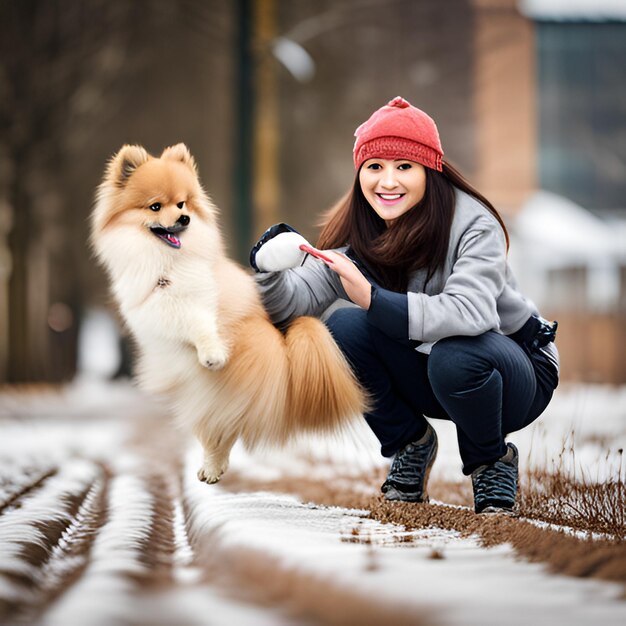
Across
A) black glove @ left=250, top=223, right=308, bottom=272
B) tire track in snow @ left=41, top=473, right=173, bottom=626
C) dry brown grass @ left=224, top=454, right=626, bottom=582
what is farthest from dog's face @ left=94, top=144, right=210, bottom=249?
dry brown grass @ left=224, top=454, right=626, bottom=582

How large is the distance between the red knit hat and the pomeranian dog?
1.86 ft

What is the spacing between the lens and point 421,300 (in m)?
2.79

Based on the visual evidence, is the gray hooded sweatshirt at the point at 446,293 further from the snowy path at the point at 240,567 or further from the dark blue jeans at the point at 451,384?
the snowy path at the point at 240,567

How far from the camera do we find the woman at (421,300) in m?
2.80

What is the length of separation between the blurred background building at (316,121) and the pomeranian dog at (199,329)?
808cm

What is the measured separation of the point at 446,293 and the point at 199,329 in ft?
2.41

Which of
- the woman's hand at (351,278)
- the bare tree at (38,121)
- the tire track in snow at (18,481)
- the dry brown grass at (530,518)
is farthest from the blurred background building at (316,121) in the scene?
the woman's hand at (351,278)

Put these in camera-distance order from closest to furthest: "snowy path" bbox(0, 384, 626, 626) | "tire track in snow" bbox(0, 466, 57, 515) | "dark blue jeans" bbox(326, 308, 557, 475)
→ "snowy path" bbox(0, 384, 626, 626)
"dark blue jeans" bbox(326, 308, 557, 475)
"tire track in snow" bbox(0, 466, 57, 515)

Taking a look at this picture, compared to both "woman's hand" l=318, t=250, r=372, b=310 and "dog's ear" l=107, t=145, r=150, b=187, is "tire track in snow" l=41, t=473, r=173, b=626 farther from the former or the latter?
"dog's ear" l=107, t=145, r=150, b=187

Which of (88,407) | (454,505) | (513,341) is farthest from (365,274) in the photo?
(88,407)

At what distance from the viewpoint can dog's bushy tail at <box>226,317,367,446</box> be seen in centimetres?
262

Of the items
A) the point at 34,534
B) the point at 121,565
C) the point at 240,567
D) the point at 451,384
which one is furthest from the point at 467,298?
the point at 34,534

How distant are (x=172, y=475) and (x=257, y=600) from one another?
2.57 metres

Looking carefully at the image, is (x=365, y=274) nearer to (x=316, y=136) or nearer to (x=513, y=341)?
(x=513, y=341)
